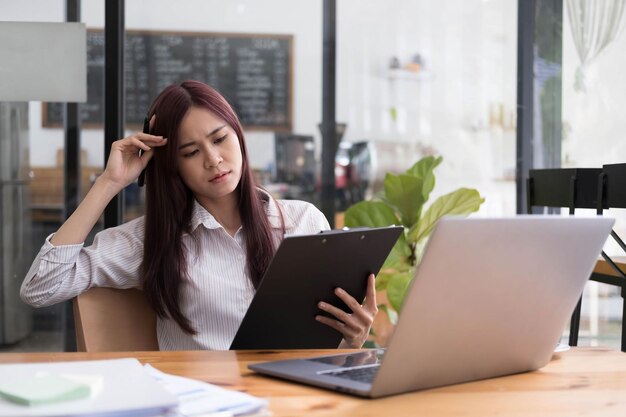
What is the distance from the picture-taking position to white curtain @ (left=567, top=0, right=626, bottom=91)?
14.1ft

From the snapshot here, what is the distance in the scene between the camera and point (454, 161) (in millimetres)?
4273

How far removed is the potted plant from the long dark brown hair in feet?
4.94

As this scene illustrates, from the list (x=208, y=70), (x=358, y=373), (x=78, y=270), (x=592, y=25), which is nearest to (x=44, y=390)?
(x=358, y=373)

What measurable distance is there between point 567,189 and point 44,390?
8.31 ft

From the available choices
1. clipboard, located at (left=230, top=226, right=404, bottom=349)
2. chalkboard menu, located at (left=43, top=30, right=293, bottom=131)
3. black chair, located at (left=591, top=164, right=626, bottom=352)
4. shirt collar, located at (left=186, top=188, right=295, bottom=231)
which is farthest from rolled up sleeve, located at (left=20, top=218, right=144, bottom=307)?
chalkboard menu, located at (left=43, top=30, right=293, bottom=131)

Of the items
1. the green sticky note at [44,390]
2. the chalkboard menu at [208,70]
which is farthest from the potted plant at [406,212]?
the green sticky note at [44,390]

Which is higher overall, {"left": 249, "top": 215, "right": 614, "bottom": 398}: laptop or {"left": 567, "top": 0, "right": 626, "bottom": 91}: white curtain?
{"left": 567, "top": 0, "right": 626, "bottom": 91}: white curtain

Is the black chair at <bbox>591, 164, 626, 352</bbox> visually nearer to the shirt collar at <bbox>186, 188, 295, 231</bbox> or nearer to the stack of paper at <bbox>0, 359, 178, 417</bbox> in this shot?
the shirt collar at <bbox>186, 188, 295, 231</bbox>

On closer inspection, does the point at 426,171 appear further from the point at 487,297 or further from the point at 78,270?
the point at 487,297

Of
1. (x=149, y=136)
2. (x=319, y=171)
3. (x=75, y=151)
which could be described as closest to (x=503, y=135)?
(x=319, y=171)

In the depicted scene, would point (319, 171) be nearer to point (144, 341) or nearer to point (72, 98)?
point (72, 98)

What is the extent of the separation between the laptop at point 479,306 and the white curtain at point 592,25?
3343 millimetres

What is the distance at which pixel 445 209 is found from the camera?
372cm

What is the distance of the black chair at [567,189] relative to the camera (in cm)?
304
